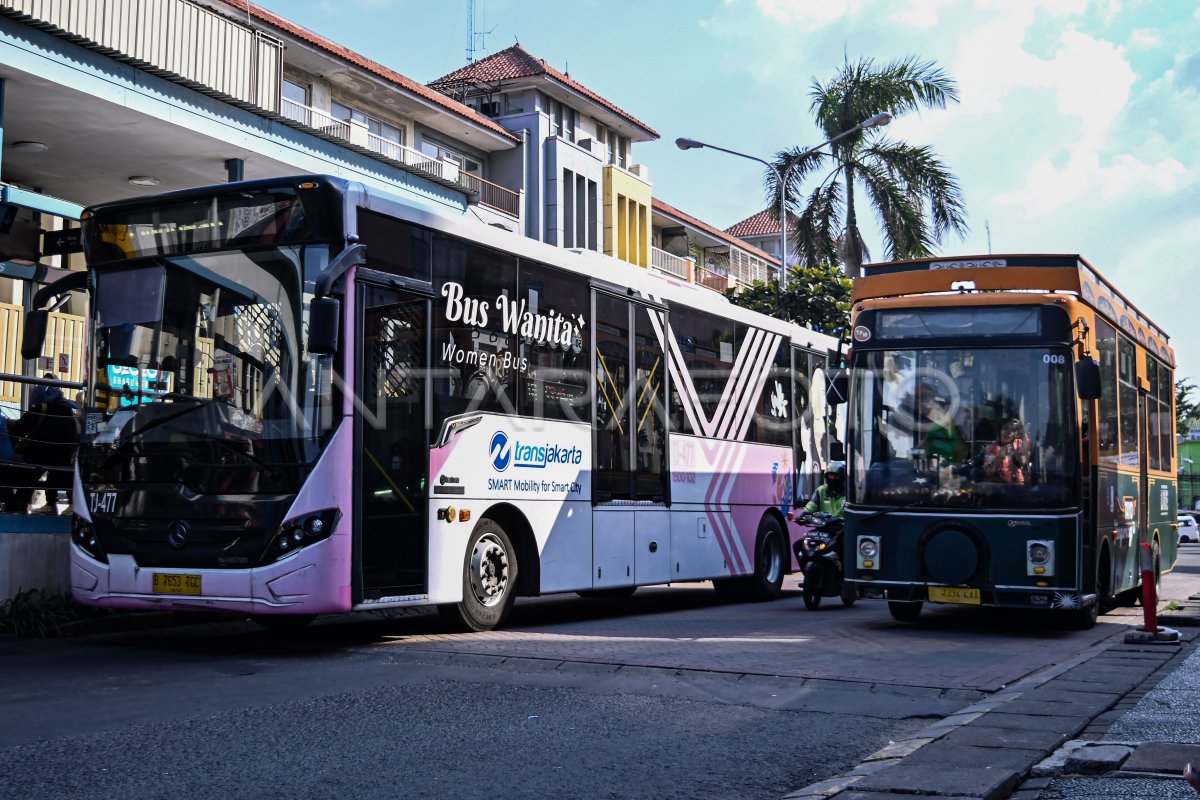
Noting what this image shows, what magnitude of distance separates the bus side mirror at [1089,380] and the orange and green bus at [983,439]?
0.05ft

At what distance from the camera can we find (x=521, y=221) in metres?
39.8

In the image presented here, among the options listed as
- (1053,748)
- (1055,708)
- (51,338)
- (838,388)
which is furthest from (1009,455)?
(51,338)

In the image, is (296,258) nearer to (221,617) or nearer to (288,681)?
(288,681)

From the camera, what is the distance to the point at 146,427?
34.2ft

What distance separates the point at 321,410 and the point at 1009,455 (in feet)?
21.1

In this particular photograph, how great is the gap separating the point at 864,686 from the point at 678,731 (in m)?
2.13

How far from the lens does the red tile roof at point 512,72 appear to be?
4556 centimetres

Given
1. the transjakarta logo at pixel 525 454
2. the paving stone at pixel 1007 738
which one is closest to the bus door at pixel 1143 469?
the transjakarta logo at pixel 525 454

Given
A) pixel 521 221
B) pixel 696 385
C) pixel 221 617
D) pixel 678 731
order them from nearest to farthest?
1. pixel 678 731
2. pixel 221 617
3. pixel 696 385
4. pixel 521 221

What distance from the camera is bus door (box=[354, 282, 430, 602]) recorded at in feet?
33.6

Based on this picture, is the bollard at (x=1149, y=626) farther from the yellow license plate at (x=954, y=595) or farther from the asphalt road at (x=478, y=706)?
the yellow license plate at (x=954, y=595)

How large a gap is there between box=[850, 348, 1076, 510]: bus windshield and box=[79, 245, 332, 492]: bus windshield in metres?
5.67

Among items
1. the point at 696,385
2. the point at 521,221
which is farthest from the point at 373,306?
the point at 521,221

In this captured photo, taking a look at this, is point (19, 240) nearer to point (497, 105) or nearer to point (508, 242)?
point (508, 242)
